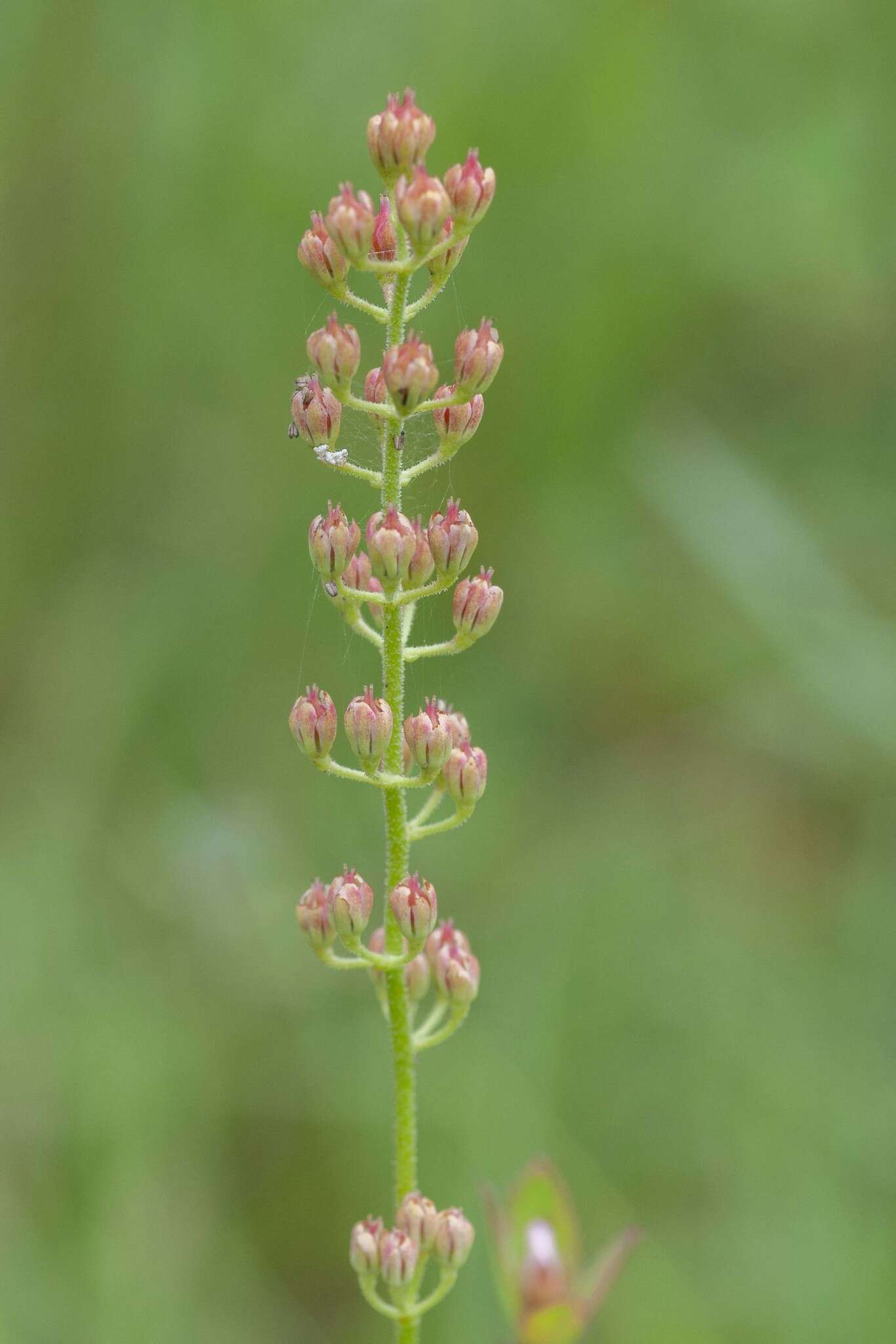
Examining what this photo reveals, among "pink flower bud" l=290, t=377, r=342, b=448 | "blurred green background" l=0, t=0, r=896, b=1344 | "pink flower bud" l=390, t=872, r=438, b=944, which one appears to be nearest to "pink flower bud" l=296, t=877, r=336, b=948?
"pink flower bud" l=390, t=872, r=438, b=944

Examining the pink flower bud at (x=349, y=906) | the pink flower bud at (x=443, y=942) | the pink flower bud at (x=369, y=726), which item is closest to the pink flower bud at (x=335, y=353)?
the pink flower bud at (x=369, y=726)

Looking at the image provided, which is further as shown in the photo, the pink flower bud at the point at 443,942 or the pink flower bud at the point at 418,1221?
the pink flower bud at the point at 443,942

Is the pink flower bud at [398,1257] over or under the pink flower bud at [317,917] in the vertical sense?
under

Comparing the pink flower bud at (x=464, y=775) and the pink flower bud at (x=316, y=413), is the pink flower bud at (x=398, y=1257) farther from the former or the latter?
the pink flower bud at (x=316, y=413)

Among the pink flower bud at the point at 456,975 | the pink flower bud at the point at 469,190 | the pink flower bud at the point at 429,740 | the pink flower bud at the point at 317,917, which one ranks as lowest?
the pink flower bud at the point at 456,975

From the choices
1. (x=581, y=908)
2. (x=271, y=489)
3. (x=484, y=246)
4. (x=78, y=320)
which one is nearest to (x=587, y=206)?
(x=484, y=246)

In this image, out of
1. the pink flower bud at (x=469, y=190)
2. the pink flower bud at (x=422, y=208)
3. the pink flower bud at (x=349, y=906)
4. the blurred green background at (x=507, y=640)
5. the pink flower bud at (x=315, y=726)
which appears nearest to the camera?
the pink flower bud at (x=422, y=208)

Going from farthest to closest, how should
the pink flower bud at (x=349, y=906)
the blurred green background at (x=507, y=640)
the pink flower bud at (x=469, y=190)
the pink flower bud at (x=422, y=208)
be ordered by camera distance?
the blurred green background at (x=507, y=640)
the pink flower bud at (x=349, y=906)
the pink flower bud at (x=469, y=190)
the pink flower bud at (x=422, y=208)
